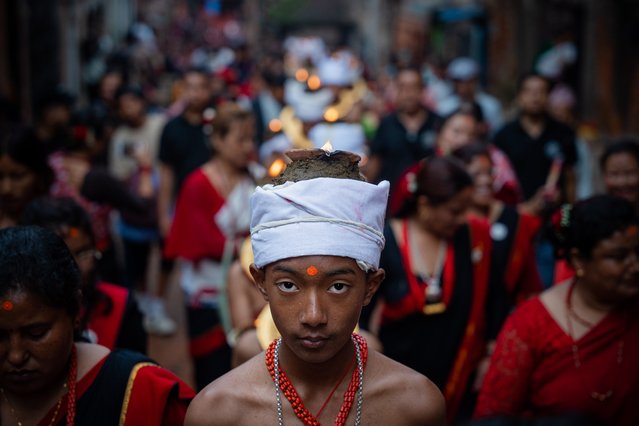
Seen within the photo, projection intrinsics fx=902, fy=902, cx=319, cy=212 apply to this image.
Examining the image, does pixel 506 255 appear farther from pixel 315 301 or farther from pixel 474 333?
pixel 315 301

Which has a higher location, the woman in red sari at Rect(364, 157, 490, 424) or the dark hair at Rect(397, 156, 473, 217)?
the dark hair at Rect(397, 156, 473, 217)

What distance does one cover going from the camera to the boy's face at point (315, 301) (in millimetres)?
2482

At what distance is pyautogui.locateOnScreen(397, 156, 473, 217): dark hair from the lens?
4.63 m

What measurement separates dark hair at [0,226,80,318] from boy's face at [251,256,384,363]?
709 millimetres

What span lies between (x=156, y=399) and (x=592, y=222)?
81.4 inches

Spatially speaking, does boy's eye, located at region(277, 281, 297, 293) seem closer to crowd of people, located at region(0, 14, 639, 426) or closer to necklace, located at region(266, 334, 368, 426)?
crowd of people, located at region(0, 14, 639, 426)

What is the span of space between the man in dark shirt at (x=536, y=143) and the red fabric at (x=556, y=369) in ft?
12.4

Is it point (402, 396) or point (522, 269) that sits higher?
point (402, 396)

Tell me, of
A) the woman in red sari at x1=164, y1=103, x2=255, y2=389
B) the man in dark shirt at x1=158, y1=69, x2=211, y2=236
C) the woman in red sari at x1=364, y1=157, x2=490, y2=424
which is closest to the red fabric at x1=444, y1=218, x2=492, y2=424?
the woman in red sari at x1=364, y1=157, x2=490, y2=424

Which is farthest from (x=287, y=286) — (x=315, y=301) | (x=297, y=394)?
(x=297, y=394)

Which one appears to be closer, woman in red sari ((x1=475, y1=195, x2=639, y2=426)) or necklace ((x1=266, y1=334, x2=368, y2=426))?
necklace ((x1=266, y1=334, x2=368, y2=426))

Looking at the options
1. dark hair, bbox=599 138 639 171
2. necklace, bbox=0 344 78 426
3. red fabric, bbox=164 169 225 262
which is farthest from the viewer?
red fabric, bbox=164 169 225 262

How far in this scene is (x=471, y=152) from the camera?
5.88m

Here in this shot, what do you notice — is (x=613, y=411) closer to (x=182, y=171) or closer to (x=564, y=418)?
(x=564, y=418)
